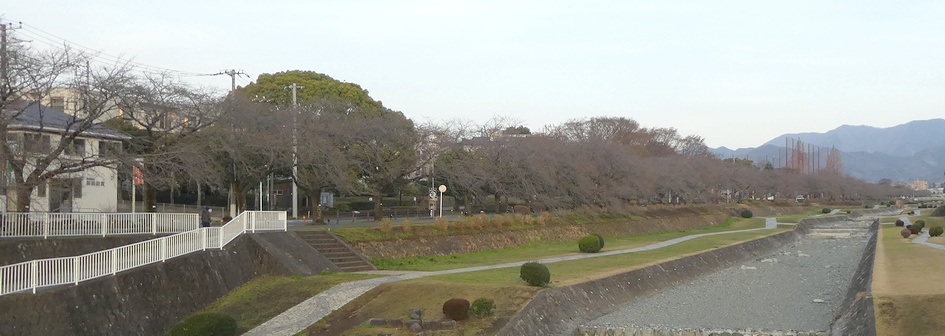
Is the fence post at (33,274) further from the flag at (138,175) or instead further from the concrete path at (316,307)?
the flag at (138,175)

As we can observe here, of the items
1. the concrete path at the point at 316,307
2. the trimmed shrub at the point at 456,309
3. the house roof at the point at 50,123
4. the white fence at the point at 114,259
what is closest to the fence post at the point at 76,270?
the white fence at the point at 114,259

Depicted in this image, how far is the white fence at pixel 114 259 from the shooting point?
17.2m

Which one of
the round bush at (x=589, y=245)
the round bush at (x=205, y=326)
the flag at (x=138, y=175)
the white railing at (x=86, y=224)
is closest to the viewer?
the round bush at (x=205, y=326)

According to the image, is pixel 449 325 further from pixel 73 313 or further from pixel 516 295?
pixel 73 313

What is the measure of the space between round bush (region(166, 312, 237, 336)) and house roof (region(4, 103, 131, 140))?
1051 cm

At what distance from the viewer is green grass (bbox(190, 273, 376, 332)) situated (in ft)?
75.8

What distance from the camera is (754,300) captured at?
1207 inches

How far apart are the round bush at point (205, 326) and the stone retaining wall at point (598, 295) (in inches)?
259

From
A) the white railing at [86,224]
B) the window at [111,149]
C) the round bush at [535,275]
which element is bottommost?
the round bush at [535,275]

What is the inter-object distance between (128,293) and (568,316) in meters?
12.3

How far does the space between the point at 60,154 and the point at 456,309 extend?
1768 centimetres

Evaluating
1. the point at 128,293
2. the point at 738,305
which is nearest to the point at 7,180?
the point at 128,293

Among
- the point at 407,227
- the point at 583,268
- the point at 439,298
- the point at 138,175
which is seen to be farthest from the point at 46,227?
the point at 583,268

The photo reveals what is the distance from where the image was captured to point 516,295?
23.6 m
